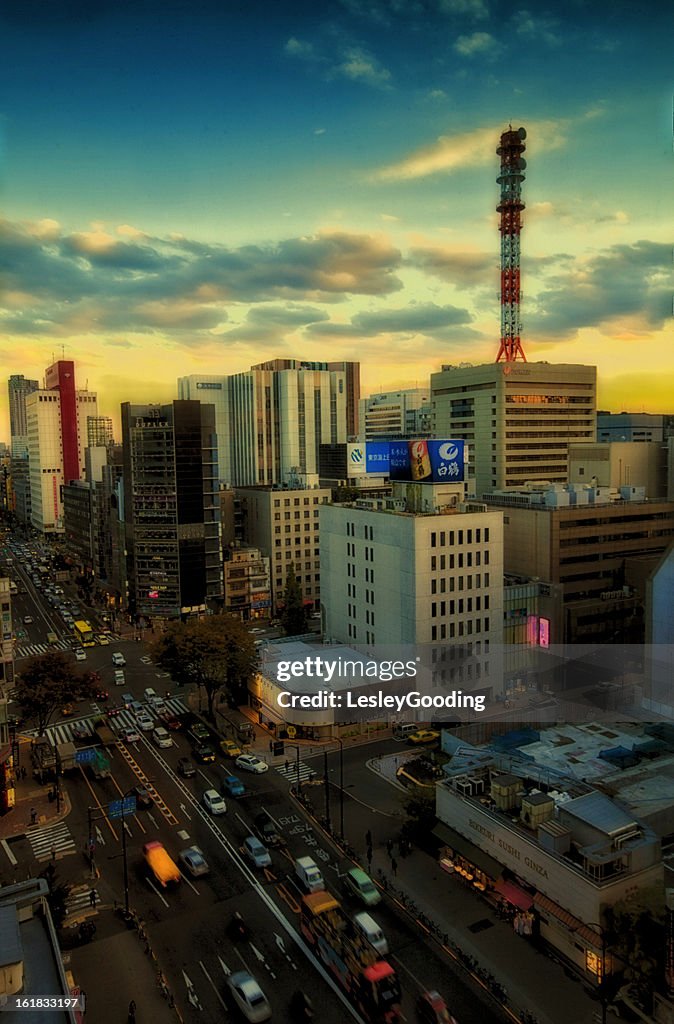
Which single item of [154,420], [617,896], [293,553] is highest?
[154,420]

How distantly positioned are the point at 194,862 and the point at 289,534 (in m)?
67.6

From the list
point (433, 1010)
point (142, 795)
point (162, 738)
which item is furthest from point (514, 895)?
point (162, 738)

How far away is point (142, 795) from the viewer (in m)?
48.8

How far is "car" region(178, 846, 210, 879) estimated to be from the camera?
129 ft

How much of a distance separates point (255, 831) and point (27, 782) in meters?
18.8

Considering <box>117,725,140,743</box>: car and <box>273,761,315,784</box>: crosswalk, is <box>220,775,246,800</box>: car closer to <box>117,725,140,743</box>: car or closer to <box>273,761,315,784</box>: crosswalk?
<box>273,761,315,784</box>: crosswalk

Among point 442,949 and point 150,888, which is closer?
point 442,949

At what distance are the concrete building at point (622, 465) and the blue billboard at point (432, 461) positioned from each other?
1460 inches

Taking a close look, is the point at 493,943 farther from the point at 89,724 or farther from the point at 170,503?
the point at 170,503

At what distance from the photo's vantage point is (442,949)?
3291 cm

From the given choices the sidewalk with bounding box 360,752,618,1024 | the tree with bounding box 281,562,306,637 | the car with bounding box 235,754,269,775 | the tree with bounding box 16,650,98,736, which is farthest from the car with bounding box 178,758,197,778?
the tree with bounding box 281,562,306,637

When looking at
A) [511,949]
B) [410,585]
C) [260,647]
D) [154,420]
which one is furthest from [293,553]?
[511,949]

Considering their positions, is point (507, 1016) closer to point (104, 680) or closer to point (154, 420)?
point (104, 680)

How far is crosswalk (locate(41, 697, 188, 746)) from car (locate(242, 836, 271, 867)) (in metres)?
23.9
